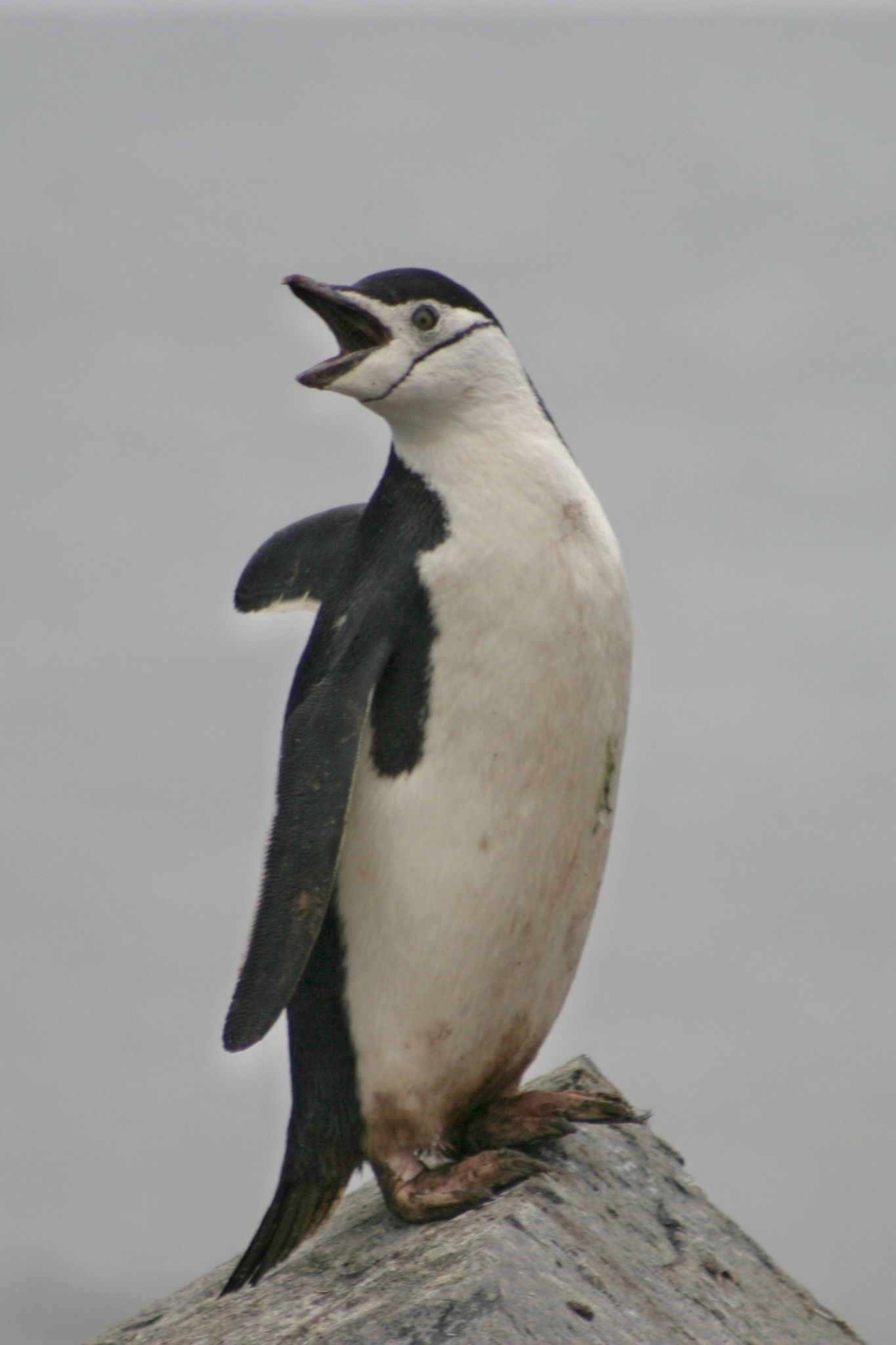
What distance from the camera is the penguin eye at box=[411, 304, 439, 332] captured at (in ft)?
5.64

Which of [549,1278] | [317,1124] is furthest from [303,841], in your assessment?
[549,1278]

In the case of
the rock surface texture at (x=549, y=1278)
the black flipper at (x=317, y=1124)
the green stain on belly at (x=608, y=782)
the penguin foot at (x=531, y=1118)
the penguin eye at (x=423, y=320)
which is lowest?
the rock surface texture at (x=549, y=1278)

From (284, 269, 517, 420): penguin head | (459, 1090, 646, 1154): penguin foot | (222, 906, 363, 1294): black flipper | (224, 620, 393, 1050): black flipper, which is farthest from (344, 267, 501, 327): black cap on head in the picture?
(459, 1090, 646, 1154): penguin foot

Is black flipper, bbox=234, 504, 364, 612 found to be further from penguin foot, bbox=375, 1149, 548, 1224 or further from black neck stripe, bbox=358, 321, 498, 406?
penguin foot, bbox=375, 1149, 548, 1224

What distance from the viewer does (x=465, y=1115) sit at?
1.75 meters

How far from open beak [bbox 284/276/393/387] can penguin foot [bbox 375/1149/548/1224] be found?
870 millimetres

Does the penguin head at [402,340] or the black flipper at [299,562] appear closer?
the penguin head at [402,340]

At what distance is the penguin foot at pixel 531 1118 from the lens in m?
1.74

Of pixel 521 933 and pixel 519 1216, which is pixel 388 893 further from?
pixel 519 1216

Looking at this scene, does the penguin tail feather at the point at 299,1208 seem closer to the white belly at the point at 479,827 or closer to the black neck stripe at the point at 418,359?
the white belly at the point at 479,827

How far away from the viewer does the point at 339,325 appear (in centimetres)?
177

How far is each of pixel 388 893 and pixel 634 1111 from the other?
45 centimetres

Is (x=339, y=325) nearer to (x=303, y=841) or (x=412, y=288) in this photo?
(x=412, y=288)

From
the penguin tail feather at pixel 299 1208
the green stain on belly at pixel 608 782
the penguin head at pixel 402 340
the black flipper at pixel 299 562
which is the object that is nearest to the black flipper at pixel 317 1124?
the penguin tail feather at pixel 299 1208
